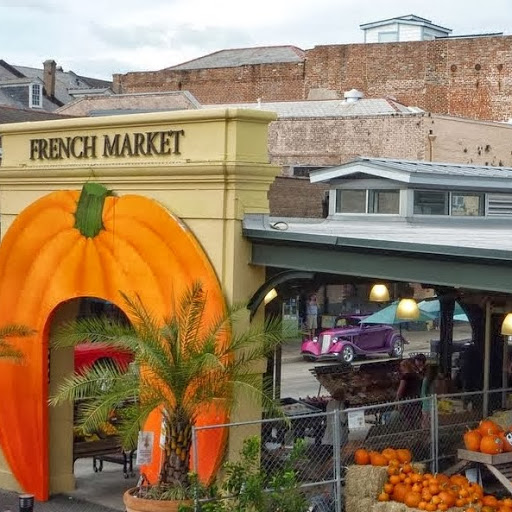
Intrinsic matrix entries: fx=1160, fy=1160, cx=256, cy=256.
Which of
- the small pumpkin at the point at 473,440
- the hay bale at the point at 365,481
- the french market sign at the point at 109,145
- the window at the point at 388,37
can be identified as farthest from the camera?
the window at the point at 388,37

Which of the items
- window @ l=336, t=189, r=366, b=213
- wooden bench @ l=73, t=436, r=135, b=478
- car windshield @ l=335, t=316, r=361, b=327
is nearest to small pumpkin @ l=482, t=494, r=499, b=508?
wooden bench @ l=73, t=436, r=135, b=478

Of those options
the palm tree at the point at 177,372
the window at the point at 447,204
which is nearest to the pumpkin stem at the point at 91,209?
the palm tree at the point at 177,372

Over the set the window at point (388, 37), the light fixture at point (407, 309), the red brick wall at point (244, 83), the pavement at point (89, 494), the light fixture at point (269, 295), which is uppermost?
the window at point (388, 37)

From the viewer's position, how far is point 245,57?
2389 inches

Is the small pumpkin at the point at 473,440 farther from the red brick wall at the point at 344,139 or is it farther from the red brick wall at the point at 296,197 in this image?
the red brick wall at the point at 344,139

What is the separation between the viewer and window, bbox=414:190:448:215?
21.7m

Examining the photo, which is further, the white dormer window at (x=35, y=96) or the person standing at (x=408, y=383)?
the white dormer window at (x=35, y=96)

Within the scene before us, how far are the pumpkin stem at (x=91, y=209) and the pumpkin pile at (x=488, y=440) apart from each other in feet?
17.4

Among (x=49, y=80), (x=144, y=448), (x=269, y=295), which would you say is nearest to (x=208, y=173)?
(x=269, y=295)

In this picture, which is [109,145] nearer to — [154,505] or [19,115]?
[154,505]

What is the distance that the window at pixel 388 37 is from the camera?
A: 196ft

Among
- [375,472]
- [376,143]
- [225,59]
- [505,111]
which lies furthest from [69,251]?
[225,59]

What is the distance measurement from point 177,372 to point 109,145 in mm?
4076

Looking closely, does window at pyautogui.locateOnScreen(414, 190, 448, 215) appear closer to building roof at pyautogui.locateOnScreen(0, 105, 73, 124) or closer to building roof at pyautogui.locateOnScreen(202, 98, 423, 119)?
building roof at pyautogui.locateOnScreen(0, 105, 73, 124)
